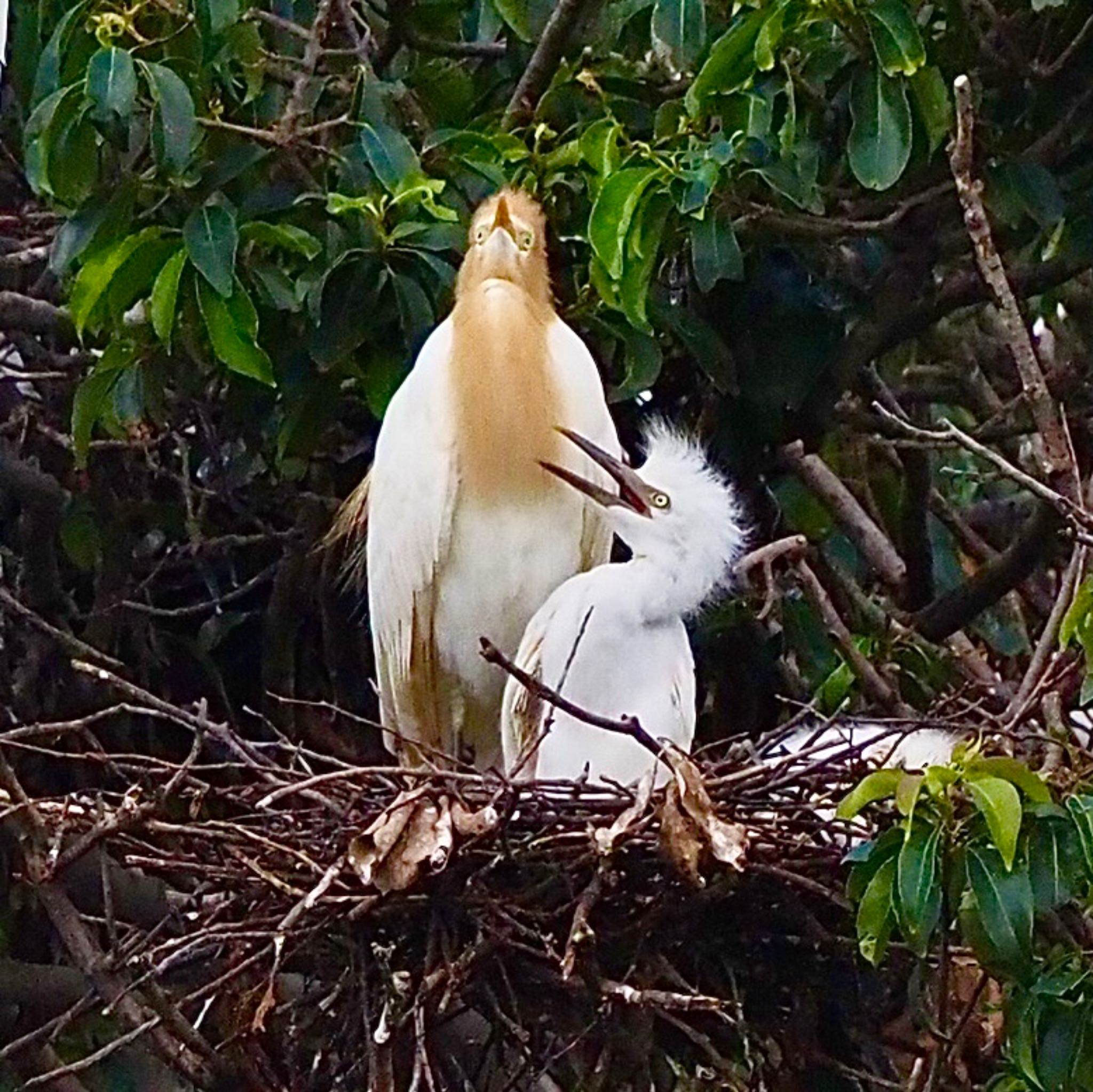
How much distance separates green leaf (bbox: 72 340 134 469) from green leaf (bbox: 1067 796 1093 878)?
1.40 m

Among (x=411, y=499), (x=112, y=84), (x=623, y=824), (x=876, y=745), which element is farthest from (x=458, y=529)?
(x=623, y=824)

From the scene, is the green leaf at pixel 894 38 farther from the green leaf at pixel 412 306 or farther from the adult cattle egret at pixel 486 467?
the green leaf at pixel 412 306

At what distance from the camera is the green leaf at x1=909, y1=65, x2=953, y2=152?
9.43 ft

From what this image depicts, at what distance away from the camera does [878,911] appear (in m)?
2.24

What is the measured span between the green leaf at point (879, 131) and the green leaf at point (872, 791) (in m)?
0.81

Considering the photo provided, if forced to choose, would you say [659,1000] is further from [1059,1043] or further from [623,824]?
[1059,1043]

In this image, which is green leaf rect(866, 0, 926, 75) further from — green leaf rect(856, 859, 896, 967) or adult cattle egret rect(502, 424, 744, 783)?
green leaf rect(856, 859, 896, 967)

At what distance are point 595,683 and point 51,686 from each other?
120 cm

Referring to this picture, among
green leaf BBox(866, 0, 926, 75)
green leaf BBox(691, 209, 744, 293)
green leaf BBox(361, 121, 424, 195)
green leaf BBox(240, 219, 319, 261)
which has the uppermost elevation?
green leaf BBox(866, 0, 926, 75)

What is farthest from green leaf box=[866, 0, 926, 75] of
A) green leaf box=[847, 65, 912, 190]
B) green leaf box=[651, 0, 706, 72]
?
green leaf box=[651, 0, 706, 72]

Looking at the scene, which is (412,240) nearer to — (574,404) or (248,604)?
(574,404)

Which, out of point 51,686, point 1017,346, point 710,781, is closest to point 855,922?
point 710,781

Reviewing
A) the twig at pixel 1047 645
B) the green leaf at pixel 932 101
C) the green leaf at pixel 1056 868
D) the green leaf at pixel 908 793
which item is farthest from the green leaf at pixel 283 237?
the green leaf at pixel 1056 868

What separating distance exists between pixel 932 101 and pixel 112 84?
924mm
